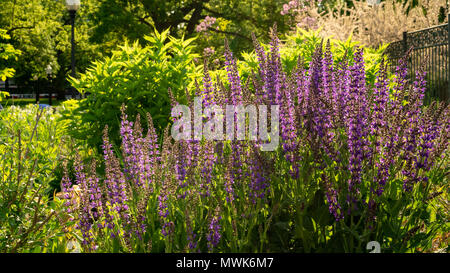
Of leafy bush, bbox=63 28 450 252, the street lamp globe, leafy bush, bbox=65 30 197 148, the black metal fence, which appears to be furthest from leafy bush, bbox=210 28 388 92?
the street lamp globe

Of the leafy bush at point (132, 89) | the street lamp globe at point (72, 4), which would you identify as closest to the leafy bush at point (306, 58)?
the leafy bush at point (132, 89)

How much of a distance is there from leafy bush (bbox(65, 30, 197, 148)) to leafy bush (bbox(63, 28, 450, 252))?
8.52 feet

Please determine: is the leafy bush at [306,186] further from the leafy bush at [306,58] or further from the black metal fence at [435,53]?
the black metal fence at [435,53]

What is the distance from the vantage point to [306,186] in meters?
3.19

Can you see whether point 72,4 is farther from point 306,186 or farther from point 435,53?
point 306,186

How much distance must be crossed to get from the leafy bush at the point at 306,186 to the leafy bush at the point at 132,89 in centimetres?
260

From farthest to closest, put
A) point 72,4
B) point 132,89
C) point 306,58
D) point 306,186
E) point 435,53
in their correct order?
point 72,4, point 435,53, point 306,58, point 132,89, point 306,186

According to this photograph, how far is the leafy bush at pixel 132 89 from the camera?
607cm

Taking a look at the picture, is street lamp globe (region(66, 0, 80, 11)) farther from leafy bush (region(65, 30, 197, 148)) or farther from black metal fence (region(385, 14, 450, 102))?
leafy bush (region(65, 30, 197, 148))

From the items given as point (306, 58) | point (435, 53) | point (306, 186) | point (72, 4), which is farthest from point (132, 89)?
point (72, 4)

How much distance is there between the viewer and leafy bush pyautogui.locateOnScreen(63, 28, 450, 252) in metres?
3.05

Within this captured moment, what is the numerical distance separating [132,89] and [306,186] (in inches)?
141

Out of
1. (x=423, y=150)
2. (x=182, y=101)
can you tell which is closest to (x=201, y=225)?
(x=423, y=150)

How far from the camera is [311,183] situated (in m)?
3.28
